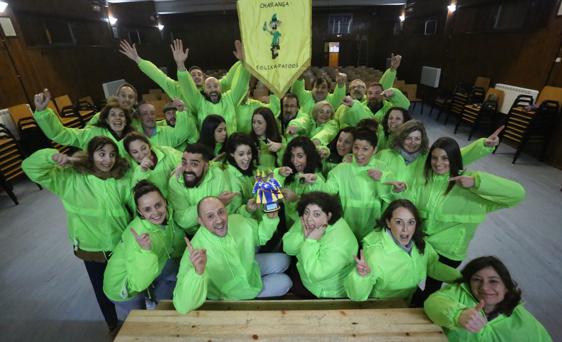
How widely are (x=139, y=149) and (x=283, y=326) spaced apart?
1.75 metres

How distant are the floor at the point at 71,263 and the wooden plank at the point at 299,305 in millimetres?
1180

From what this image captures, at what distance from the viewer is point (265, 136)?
3.01m

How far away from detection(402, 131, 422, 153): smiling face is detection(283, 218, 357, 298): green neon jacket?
0.94m

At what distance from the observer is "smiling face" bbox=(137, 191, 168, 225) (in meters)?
1.78

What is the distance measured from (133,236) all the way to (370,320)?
1468 mm

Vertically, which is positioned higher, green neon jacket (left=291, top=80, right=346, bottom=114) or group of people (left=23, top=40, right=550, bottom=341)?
green neon jacket (left=291, top=80, right=346, bottom=114)

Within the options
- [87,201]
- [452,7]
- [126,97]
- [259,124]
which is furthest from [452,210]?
[452,7]

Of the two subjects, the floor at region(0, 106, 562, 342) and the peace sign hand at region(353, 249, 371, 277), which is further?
the floor at region(0, 106, 562, 342)

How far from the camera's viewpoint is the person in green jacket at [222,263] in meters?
1.51

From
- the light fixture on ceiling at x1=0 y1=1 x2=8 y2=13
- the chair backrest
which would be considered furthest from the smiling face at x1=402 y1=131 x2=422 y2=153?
the light fixture on ceiling at x1=0 y1=1 x2=8 y2=13

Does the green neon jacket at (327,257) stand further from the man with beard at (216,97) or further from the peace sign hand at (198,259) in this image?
the man with beard at (216,97)

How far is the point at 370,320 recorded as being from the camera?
1579mm

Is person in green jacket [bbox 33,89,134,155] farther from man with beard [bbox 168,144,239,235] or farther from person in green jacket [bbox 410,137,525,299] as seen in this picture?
person in green jacket [bbox 410,137,525,299]

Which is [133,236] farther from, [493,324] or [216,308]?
[493,324]
